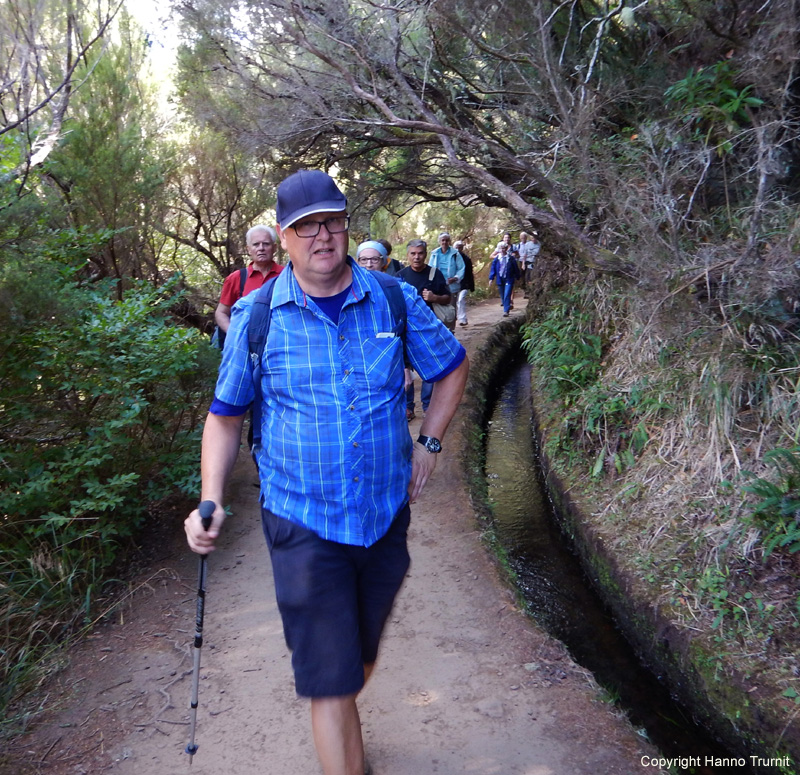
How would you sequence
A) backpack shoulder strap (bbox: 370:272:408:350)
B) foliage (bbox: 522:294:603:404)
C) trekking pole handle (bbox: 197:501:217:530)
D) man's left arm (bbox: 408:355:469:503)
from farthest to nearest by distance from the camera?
1. foliage (bbox: 522:294:603:404)
2. man's left arm (bbox: 408:355:469:503)
3. backpack shoulder strap (bbox: 370:272:408:350)
4. trekking pole handle (bbox: 197:501:217:530)

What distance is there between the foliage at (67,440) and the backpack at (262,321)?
2028 mm

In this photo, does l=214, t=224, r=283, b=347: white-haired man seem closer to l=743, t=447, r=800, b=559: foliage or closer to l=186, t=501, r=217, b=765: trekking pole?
l=186, t=501, r=217, b=765: trekking pole

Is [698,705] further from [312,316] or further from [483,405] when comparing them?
[483,405]

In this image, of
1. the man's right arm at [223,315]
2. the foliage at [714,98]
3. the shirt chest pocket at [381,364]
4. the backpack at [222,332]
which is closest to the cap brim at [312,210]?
the shirt chest pocket at [381,364]

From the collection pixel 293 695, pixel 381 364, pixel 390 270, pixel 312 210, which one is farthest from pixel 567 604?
pixel 390 270

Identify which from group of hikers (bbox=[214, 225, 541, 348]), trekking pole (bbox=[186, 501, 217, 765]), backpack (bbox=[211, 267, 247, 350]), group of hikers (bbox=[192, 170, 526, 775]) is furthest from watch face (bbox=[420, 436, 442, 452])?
backpack (bbox=[211, 267, 247, 350])

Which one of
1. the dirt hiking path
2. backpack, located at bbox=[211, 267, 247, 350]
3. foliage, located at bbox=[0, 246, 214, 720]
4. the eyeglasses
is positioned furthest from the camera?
backpack, located at bbox=[211, 267, 247, 350]

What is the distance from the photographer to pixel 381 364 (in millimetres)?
2350

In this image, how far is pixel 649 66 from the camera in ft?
23.2

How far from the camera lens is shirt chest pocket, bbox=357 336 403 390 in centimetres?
231

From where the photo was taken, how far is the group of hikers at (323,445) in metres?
2.23

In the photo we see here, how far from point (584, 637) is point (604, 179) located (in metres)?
4.10

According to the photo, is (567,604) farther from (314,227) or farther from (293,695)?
(314,227)

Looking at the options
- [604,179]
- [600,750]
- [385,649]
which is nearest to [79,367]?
[385,649]
